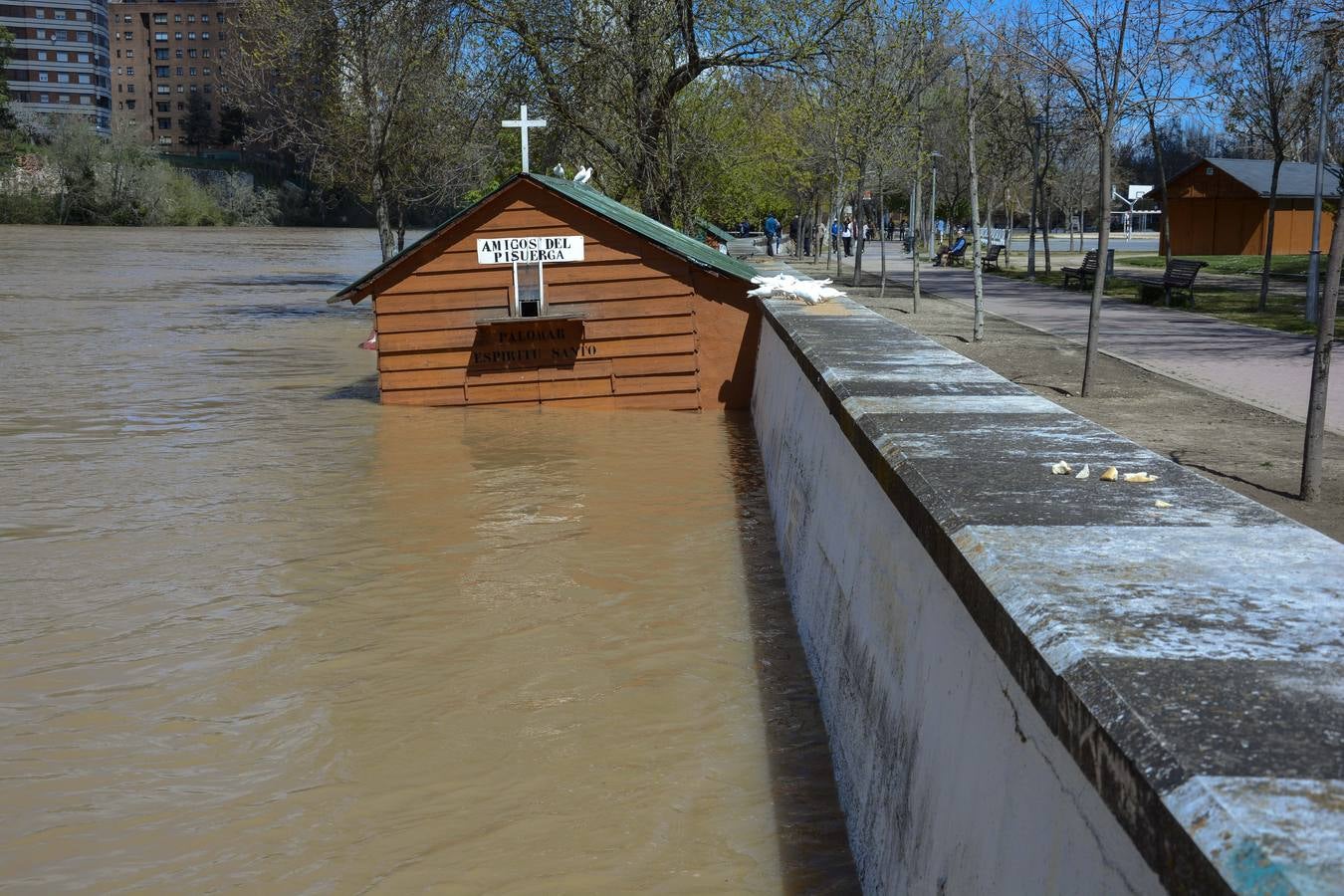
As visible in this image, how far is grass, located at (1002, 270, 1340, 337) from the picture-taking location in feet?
78.8

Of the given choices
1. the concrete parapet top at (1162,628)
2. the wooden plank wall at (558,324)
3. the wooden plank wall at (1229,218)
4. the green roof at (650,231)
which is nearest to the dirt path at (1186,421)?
the green roof at (650,231)

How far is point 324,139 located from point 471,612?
28671 mm

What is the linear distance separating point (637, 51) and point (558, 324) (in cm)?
824

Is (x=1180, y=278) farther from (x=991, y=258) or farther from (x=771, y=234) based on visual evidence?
(x=771, y=234)

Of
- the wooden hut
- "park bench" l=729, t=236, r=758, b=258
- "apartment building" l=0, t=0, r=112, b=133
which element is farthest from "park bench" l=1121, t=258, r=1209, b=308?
"apartment building" l=0, t=0, r=112, b=133

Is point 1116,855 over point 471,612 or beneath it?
over

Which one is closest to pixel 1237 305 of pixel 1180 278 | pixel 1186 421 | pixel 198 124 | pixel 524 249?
pixel 1180 278

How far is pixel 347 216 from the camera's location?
126 metres

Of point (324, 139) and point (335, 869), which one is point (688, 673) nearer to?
point (335, 869)

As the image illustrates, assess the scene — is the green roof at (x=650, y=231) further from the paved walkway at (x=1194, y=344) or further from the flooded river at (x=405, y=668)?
the paved walkway at (x=1194, y=344)

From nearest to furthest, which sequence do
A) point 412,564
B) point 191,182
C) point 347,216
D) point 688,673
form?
point 688,673
point 412,564
point 191,182
point 347,216

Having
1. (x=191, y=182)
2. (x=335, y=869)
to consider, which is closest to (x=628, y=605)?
(x=335, y=869)

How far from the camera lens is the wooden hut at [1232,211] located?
5188cm

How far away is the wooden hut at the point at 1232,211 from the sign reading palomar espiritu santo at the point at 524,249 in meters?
42.7
